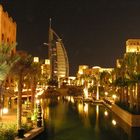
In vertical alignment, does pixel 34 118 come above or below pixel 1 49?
below

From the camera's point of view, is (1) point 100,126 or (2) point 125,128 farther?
(1) point 100,126

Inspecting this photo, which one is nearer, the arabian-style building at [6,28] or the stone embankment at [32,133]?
the stone embankment at [32,133]

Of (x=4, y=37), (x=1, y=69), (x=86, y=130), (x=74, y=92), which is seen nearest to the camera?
(x=1, y=69)

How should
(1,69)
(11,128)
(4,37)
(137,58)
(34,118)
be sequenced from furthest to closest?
(4,37), (137,58), (34,118), (11,128), (1,69)

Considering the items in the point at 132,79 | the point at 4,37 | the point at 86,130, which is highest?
the point at 4,37

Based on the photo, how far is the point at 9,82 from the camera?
7112 cm

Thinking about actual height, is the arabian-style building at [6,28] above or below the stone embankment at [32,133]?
above

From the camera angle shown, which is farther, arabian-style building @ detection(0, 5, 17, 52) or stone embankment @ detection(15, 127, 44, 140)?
arabian-style building @ detection(0, 5, 17, 52)

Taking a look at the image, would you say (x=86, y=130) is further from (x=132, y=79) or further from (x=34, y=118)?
(x=132, y=79)

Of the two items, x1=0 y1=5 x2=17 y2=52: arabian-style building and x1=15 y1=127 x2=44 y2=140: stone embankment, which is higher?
x1=0 y1=5 x2=17 y2=52: arabian-style building

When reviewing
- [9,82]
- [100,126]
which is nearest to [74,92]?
[9,82]

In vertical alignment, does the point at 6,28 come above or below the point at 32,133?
above

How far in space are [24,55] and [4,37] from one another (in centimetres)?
3794

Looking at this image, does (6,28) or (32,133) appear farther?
(6,28)
